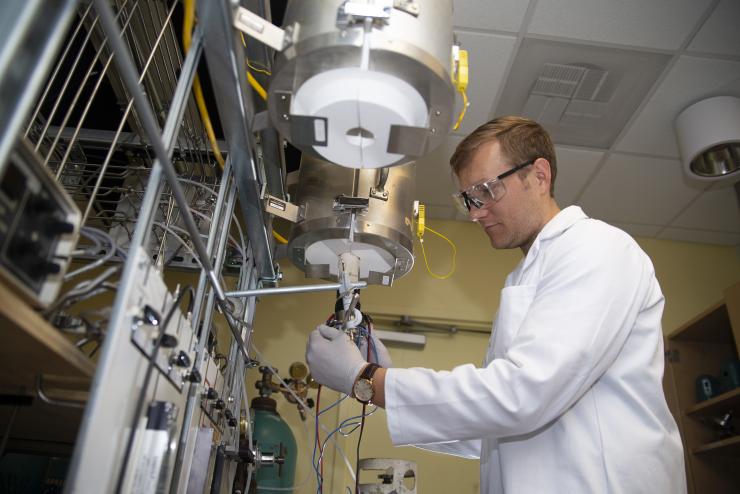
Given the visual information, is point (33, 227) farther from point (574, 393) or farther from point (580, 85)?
point (580, 85)

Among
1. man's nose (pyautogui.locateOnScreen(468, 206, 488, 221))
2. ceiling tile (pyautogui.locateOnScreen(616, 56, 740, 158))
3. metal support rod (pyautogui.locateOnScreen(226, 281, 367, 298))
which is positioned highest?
ceiling tile (pyautogui.locateOnScreen(616, 56, 740, 158))

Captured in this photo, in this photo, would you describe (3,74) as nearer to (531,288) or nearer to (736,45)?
(531,288)

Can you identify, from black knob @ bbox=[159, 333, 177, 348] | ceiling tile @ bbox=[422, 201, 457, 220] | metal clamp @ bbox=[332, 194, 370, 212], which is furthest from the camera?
ceiling tile @ bbox=[422, 201, 457, 220]

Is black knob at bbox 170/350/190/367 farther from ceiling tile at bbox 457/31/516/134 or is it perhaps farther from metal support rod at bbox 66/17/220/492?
ceiling tile at bbox 457/31/516/134

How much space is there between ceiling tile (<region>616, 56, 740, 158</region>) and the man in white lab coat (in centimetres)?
125

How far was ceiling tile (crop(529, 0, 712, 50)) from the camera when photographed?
1901mm

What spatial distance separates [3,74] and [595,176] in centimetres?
268

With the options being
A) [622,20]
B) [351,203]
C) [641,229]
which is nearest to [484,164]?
[351,203]

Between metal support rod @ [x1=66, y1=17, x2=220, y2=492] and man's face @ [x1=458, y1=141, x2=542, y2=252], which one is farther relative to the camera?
man's face @ [x1=458, y1=141, x2=542, y2=252]

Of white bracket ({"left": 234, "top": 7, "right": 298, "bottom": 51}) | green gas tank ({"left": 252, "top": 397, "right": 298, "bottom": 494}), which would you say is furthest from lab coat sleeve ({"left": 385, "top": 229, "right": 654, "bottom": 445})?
green gas tank ({"left": 252, "top": 397, "right": 298, "bottom": 494})

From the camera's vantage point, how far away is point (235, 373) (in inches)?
61.8

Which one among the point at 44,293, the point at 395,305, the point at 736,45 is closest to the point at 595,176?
the point at 736,45

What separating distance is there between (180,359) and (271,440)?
4.36 feet

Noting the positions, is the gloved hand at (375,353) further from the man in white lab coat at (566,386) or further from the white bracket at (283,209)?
the white bracket at (283,209)
